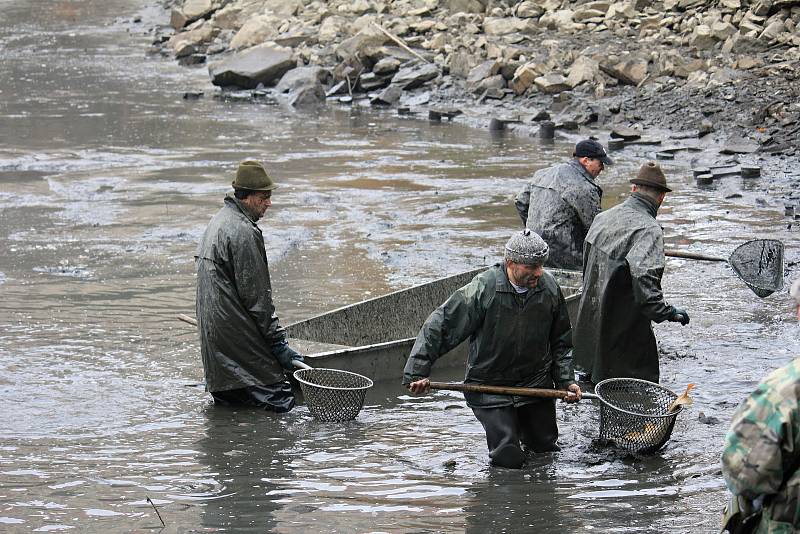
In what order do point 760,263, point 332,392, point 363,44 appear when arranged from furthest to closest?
1. point 363,44
2. point 760,263
3. point 332,392

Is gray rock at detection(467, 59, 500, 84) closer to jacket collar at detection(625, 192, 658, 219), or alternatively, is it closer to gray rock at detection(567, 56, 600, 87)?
gray rock at detection(567, 56, 600, 87)

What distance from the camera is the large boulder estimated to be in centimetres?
2930

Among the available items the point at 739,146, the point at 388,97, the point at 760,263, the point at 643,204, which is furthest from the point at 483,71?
the point at 643,204

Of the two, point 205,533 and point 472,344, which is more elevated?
point 472,344

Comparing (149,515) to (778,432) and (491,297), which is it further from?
(778,432)

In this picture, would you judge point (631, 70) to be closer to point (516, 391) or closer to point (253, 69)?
point (253, 69)

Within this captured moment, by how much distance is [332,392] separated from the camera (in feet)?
27.6

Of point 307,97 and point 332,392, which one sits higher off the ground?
point 307,97

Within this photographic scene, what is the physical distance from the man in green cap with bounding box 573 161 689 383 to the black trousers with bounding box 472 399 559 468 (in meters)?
1.11

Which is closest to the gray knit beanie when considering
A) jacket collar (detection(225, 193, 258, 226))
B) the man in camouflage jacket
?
jacket collar (detection(225, 193, 258, 226))

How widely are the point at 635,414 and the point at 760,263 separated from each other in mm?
3687

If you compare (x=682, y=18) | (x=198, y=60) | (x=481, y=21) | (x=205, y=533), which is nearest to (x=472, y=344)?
→ (x=205, y=533)

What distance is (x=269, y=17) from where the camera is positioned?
36.3m

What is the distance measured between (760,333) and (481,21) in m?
20.7
